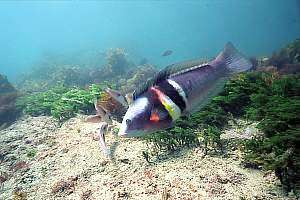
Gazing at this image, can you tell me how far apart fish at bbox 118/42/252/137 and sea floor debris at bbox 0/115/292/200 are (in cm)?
236

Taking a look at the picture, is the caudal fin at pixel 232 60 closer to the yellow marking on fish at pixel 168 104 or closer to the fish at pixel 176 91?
the fish at pixel 176 91

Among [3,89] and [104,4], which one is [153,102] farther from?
[104,4]

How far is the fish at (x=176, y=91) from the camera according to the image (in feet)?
6.57

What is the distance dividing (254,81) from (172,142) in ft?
10.5

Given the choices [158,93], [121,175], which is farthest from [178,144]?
[158,93]

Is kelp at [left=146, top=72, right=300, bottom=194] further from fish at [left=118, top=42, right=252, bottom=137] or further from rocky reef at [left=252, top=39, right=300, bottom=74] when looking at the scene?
rocky reef at [left=252, top=39, right=300, bottom=74]

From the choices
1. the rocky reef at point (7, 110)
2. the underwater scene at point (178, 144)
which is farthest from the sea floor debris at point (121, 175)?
the rocky reef at point (7, 110)

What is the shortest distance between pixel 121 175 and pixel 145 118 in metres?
3.32

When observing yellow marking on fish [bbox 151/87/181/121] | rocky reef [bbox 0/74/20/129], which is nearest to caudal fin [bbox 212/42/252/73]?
yellow marking on fish [bbox 151/87/181/121]

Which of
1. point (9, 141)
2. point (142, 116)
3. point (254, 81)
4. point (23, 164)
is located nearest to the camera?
point (142, 116)

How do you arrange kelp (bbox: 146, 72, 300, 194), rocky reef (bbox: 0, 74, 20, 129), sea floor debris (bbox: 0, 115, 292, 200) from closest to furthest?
1. kelp (bbox: 146, 72, 300, 194)
2. sea floor debris (bbox: 0, 115, 292, 200)
3. rocky reef (bbox: 0, 74, 20, 129)

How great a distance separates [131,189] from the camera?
452 cm

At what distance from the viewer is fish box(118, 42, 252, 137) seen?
2.00 metres

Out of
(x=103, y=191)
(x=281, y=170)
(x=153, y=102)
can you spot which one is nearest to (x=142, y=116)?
(x=153, y=102)
